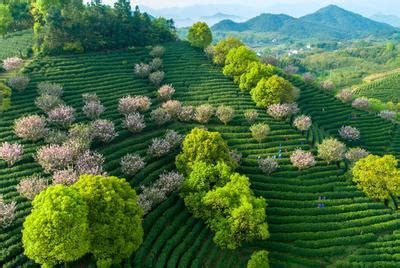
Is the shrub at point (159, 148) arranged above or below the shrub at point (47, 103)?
below

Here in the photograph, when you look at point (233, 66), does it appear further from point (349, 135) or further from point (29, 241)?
point (29, 241)

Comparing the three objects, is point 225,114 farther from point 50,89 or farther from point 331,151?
point 50,89

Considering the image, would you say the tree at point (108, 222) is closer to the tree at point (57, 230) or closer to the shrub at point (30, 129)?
the tree at point (57, 230)

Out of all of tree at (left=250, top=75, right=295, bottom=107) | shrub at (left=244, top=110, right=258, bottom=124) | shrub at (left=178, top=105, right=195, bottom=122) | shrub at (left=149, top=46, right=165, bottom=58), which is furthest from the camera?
shrub at (left=149, top=46, right=165, bottom=58)

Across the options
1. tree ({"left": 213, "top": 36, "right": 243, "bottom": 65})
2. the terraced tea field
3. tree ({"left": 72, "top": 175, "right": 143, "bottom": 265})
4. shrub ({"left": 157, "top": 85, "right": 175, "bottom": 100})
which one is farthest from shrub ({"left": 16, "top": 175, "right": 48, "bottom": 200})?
tree ({"left": 213, "top": 36, "right": 243, "bottom": 65})

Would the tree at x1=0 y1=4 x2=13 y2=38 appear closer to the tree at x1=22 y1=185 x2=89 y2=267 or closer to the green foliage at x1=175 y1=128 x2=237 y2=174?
the green foliage at x1=175 y1=128 x2=237 y2=174

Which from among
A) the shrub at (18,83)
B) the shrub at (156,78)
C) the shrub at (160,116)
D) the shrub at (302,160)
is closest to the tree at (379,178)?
the shrub at (302,160)

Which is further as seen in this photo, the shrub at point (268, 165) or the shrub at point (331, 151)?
the shrub at point (331, 151)
